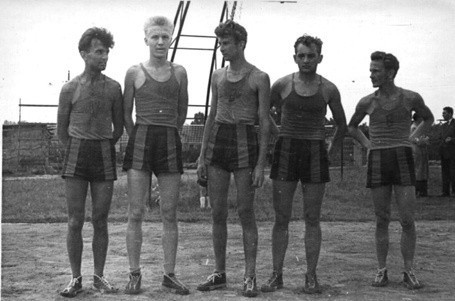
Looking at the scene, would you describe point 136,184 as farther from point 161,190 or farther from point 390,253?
point 390,253

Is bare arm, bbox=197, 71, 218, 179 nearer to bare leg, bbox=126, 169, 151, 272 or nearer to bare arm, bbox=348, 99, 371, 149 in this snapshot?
bare leg, bbox=126, 169, 151, 272

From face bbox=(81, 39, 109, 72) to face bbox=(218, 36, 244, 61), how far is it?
0.71 metres

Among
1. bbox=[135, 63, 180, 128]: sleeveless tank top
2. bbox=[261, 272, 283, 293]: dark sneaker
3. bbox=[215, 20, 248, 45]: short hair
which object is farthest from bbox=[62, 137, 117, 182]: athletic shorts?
bbox=[261, 272, 283, 293]: dark sneaker

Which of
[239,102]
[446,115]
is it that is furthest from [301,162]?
[446,115]

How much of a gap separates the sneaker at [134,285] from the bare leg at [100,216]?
221 millimetres

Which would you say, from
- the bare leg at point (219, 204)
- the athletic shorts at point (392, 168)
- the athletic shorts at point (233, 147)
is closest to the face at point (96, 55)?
the athletic shorts at point (233, 147)

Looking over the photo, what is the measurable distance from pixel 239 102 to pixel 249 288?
A: 1.12m

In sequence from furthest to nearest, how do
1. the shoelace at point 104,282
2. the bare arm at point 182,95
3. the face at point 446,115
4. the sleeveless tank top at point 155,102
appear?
the face at point 446,115 → the bare arm at point 182,95 → the sleeveless tank top at point 155,102 → the shoelace at point 104,282

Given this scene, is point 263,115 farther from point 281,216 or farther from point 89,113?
point 89,113

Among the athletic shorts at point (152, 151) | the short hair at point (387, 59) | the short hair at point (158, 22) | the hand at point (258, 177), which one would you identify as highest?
the short hair at point (158, 22)

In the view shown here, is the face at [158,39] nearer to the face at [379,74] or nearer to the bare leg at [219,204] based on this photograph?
the bare leg at [219,204]

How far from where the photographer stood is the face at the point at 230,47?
406 cm

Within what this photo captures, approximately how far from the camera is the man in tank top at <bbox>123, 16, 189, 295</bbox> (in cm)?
403

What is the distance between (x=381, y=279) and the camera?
4.25m
